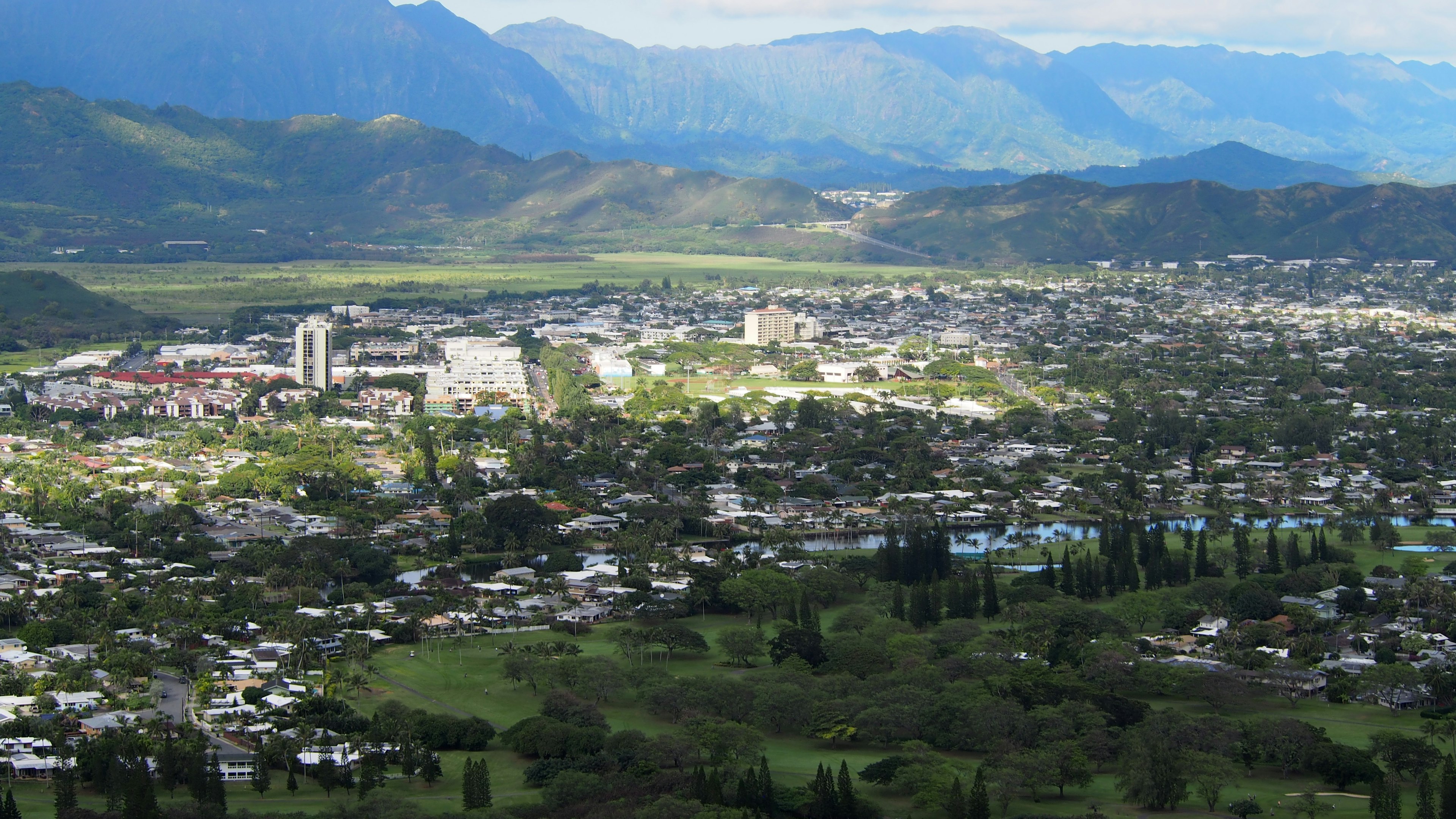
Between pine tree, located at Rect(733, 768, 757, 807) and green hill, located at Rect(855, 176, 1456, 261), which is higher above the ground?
green hill, located at Rect(855, 176, 1456, 261)

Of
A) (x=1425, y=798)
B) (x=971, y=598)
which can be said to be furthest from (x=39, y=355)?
(x=1425, y=798)

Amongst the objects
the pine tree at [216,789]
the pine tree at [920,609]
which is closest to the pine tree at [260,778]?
the pine tree at [216,789]

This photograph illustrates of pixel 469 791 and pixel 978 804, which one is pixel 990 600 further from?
pixel 469 791

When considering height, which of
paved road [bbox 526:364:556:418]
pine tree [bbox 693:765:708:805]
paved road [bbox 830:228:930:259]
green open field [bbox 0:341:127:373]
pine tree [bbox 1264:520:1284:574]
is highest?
paved road [bbox 830:228:930:259]

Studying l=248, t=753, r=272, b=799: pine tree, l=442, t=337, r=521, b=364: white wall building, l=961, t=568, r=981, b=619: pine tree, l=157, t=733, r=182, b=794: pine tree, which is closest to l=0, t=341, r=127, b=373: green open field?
l=442, t=337, r=521, b=364: white wall building

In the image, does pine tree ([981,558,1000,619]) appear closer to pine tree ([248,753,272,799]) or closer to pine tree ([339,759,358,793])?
pine tree ([339,759,358,793])

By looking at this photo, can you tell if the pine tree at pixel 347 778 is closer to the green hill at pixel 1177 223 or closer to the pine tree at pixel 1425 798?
the pine tree at pixel 1425 798

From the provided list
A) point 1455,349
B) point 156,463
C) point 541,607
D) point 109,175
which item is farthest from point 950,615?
point 109,175
